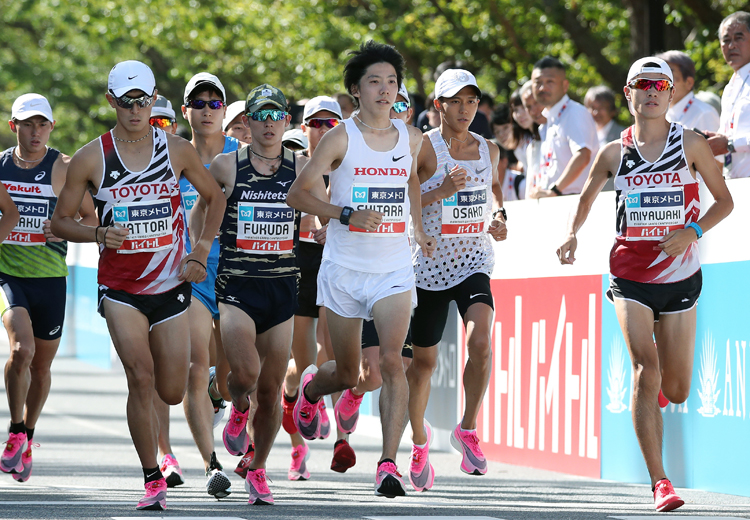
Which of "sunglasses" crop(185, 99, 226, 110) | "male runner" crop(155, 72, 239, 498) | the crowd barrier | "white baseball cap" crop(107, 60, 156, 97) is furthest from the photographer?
"sunglasses" crop(185, 99, 226, 110)

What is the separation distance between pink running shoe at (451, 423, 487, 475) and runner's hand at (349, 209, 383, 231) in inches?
80.1

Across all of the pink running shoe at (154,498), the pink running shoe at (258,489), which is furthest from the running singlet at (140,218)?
the pink running shoe at (258,489)

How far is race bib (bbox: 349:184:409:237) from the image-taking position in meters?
7.80

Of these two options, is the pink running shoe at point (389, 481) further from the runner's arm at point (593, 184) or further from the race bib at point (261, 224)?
the runner's arm at point (593, 184)

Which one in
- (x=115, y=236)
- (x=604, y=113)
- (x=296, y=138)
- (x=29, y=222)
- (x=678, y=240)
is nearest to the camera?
(x=115, y=236)

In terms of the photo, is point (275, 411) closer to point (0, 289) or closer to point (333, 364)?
point (333, 364)

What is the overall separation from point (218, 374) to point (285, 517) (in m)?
3.01

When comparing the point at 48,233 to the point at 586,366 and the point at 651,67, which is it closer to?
the point at 586,366

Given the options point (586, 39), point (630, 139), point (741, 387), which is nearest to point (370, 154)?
point (630, 139)

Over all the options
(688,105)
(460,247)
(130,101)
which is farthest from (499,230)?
(130,101)

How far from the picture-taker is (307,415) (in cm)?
939

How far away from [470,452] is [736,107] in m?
3.00

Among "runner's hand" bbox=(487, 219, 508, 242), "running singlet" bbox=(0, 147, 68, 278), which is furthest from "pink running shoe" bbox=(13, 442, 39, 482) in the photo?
"runner's hand" bbox=(487, 219, 508, 242)

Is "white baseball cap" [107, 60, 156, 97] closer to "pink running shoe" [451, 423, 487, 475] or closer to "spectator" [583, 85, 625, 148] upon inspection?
"pink running shoe" [451, 423, 487, 475]
